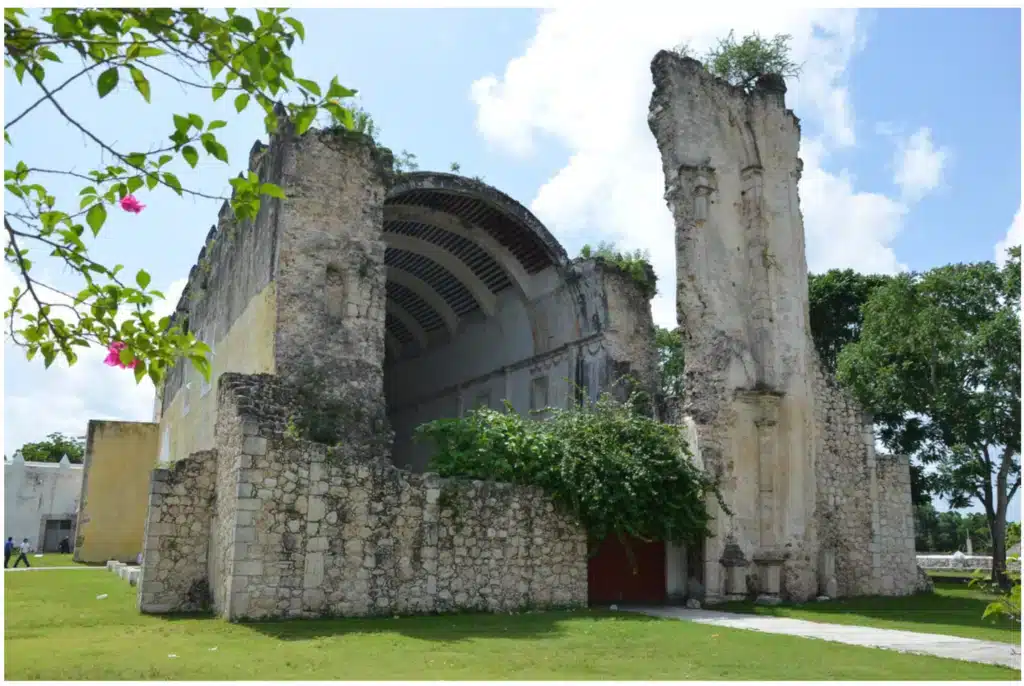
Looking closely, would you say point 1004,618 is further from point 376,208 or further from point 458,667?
point 376,208

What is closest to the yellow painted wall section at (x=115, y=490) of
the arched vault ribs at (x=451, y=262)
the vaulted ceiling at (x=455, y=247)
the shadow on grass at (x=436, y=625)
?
the vaulted ceiling at (x=455, y=247)

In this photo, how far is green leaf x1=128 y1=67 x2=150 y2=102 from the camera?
15.1ft

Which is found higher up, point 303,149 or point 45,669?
point 303,149

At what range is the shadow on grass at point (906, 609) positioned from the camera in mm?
12914

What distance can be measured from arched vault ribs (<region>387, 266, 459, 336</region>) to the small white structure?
63.3 feet

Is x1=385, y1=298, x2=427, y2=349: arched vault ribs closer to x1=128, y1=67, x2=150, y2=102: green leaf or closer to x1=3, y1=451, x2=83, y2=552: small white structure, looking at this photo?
x1=3, y1=451, x2=83, y2=552: small white structure

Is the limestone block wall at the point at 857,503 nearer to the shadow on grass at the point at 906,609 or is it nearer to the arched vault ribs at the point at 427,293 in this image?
the shadow on grass at the point at 906,609

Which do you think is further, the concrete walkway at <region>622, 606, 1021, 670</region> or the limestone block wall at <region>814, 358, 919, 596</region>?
the limestone block wall at <region>814, 358, 919, 596</region>

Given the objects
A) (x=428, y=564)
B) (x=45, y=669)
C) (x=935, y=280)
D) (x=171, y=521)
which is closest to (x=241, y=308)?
(x=171, y=521)

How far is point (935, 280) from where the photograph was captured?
2580 centimetres

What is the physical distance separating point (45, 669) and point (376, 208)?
10787 millimetres

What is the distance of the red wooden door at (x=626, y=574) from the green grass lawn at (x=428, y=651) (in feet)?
9.34

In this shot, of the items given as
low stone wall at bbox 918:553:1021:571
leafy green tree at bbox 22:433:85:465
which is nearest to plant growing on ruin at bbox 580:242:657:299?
low stone wall at bbox 918:553:1021:571

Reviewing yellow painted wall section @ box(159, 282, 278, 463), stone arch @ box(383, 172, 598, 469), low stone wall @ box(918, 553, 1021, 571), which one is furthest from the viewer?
low stone wall @ box(918, 553, 1021, 571)
